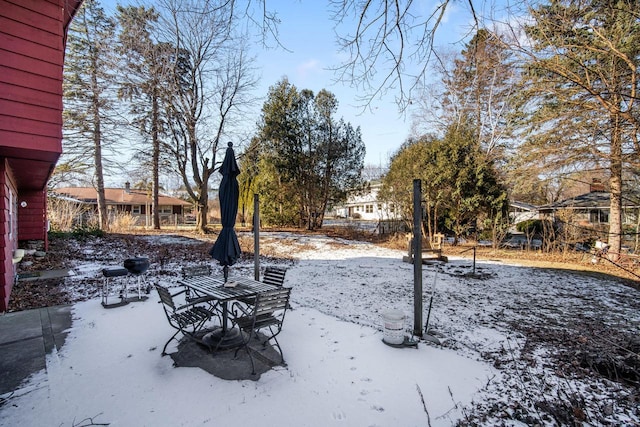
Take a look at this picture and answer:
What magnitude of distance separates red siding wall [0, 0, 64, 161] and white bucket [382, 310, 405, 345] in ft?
16.5

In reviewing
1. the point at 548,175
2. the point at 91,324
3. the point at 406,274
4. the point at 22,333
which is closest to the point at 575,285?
the point at 406,274

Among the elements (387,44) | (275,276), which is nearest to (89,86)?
(275,276)

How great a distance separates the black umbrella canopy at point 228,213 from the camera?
13.8 ft

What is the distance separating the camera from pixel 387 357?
145 inches

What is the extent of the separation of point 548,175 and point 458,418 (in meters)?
11.3

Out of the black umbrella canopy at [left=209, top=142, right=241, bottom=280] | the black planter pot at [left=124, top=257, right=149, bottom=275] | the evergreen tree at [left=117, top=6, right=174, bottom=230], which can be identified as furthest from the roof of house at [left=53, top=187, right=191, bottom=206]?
the black umbrella canopy at [left=209, top=142, right=241, bottom=280]

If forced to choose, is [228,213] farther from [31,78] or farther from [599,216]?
[599,216]

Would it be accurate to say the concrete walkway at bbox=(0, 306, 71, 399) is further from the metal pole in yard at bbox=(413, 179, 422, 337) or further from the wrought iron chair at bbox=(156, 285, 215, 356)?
the metal pole in yard at bbox=(413, 179, 422, 337)

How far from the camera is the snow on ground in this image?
2.64 m

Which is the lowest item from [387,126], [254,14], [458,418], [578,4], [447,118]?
[458,418]

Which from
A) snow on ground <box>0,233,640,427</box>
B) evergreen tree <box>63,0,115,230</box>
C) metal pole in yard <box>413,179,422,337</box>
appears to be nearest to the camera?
snow on ground <box>0,233,640,427</box>

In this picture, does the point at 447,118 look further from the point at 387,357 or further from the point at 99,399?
the point at 99,399

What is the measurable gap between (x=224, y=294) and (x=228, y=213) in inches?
45.0

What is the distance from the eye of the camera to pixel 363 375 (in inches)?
129
